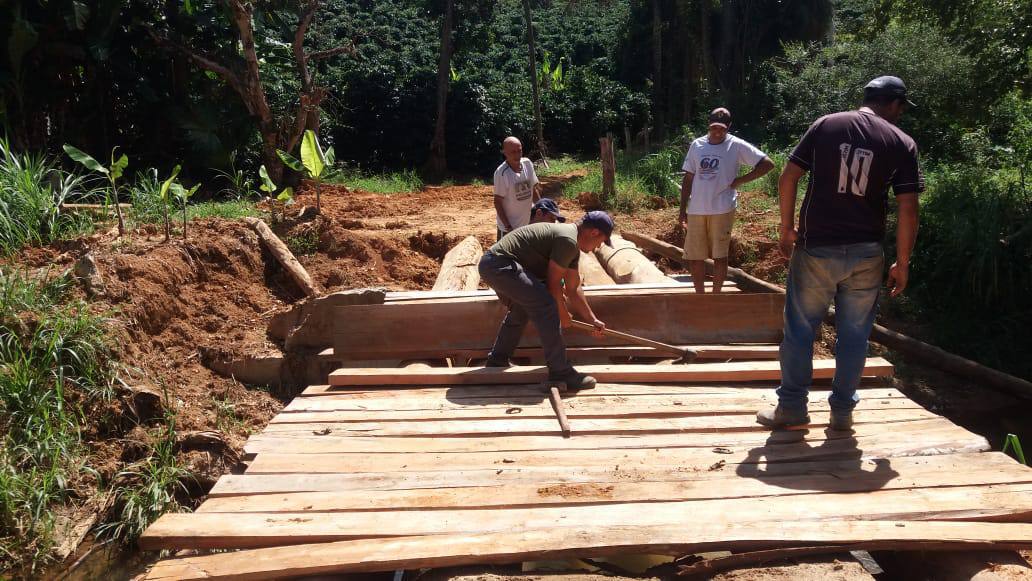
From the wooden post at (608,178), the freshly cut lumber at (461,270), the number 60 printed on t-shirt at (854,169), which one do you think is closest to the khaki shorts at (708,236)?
the freshly cut lumber at (461,270)

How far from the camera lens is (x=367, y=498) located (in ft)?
11.1

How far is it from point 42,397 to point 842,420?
4.98 metres

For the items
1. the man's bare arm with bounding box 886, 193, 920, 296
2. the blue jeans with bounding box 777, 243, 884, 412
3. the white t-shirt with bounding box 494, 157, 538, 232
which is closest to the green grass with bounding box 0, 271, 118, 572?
the white t-shirt with bounding box 494, 157, 538, 232

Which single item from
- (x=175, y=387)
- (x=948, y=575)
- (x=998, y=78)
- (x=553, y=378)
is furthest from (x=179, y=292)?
(x=998, y=78)

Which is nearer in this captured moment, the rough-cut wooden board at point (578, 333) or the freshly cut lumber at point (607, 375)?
the freshly cut lumber at point (607, 375)

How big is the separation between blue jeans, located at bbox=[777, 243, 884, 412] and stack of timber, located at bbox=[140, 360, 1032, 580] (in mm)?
296

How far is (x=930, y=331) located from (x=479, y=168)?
1327 cm

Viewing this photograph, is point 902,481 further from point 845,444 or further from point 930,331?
point 930,331

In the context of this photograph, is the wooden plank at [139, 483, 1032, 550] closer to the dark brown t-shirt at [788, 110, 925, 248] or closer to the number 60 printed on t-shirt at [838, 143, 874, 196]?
the dark brown t-shirt at [788, 110, 925, 248]

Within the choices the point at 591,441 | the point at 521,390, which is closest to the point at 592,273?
the point at 521,390

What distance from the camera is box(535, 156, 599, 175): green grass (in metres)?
18.8

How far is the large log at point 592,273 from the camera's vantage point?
7652 millimetres

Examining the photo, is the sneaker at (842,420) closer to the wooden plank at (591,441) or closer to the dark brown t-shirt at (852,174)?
the wooden plank at (591,441)

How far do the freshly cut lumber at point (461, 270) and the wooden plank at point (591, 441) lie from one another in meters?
3.06
